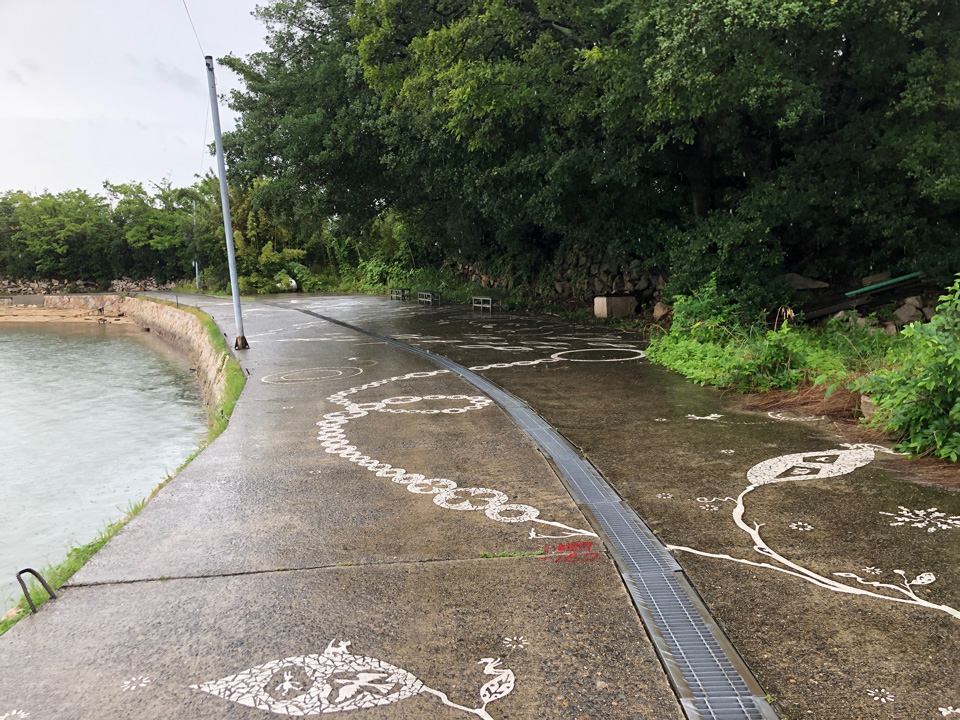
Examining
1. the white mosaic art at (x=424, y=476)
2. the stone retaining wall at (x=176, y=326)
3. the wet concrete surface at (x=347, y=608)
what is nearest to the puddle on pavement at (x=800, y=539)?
the wet concrete surface at (x=347, y=608)

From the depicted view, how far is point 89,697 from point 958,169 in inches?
404

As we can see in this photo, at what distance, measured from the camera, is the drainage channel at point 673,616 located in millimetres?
2250

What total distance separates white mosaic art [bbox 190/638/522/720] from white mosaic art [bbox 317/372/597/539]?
1.26 m

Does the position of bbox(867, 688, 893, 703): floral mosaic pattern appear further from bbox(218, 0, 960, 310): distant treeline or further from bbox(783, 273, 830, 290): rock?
bbox(783, 273, 830, 290): rock

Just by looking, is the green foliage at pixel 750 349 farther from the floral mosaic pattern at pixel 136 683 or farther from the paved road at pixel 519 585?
the floral mosaic pattern at pixel 136 683

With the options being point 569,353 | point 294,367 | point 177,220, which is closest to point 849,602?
point 569,353

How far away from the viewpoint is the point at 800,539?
134 inches

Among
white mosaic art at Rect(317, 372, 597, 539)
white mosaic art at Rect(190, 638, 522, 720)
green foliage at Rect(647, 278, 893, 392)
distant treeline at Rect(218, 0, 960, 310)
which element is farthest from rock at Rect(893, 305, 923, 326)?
white mosaic art at Rect(190, 638, 522, 720)

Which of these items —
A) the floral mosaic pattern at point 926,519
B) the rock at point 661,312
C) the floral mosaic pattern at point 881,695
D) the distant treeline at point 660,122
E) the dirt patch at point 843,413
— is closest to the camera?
the floral mosaic pattern at point 881,695

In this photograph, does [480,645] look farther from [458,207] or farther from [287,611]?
[458,207]

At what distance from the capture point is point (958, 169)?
340 inches

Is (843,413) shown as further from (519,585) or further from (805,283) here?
(805,283)

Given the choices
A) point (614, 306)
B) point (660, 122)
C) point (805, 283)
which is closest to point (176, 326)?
point (614, 306)

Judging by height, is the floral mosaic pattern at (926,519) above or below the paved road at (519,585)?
above
